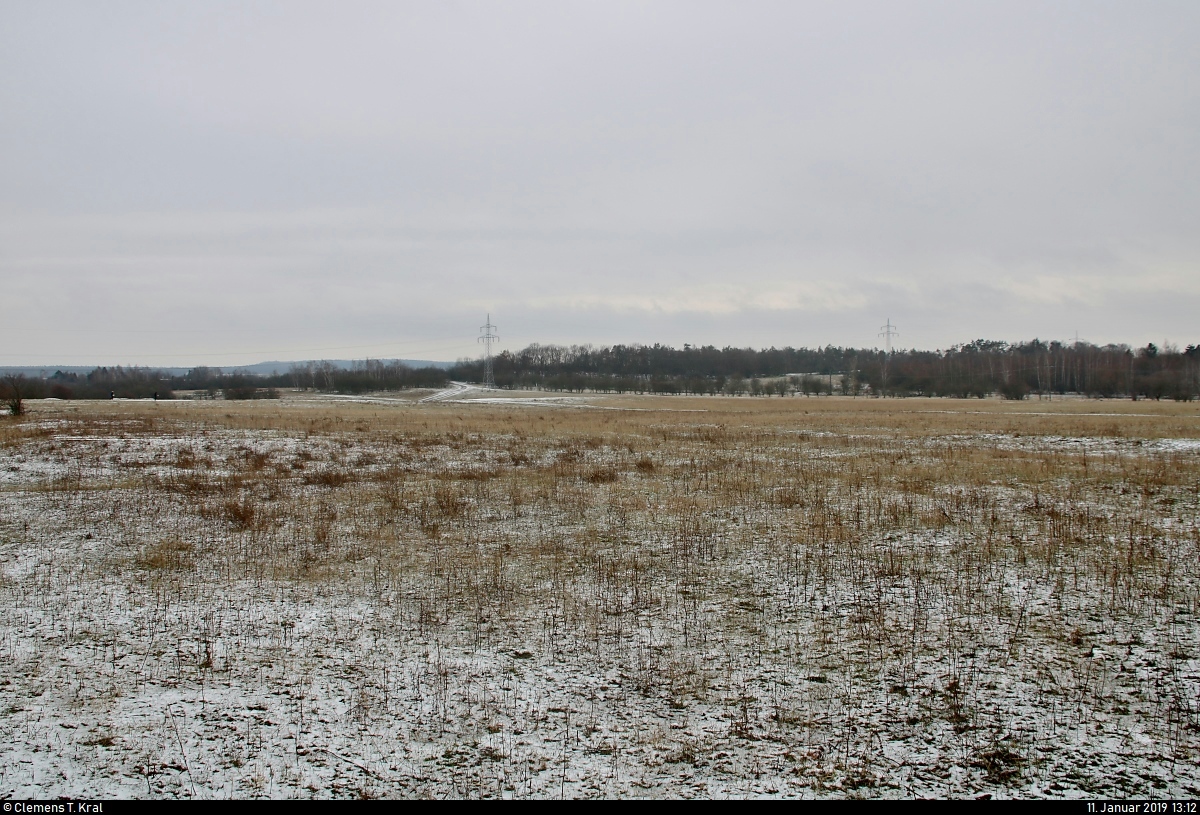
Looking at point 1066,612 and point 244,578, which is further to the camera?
point 244,578

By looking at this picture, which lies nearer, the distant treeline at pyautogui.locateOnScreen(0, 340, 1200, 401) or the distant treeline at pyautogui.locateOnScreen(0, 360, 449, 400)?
the distant treeline at pyautogui.locateOnScreen(0, 360, 449, 400)

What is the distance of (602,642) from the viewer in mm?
7176

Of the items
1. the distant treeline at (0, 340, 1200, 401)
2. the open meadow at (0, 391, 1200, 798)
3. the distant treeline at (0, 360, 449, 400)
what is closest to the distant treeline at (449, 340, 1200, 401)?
the distant treeline at (0, 340, 1200, 401)

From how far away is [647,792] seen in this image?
14.8ft

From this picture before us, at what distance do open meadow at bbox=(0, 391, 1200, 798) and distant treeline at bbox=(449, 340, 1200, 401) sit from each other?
107m

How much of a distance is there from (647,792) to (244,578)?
728cm

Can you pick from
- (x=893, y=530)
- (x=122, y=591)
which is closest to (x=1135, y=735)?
(x=893, y=530)

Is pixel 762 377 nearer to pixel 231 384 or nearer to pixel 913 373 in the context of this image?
pixel 913 373

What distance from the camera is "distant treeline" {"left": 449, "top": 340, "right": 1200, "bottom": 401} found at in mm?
110875

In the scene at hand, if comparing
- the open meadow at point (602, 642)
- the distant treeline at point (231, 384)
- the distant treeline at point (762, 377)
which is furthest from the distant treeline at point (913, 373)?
the open meadow at point (602, 642)

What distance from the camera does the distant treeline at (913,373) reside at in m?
111

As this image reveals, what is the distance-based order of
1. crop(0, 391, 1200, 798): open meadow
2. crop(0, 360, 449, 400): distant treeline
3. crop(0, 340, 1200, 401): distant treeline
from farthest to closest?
crop(0, 340, 1200, 401): distant treeline → crop(0, 360, 449, 400): distant treeline → crop(0, 391, 1200, 798): open meadow

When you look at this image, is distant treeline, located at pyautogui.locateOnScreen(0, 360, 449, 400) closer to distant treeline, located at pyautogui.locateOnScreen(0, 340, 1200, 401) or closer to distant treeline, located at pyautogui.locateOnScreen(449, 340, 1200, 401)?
distant treeline, located at pyautogui.locateOnScreen(0, 340, 1200, 401)

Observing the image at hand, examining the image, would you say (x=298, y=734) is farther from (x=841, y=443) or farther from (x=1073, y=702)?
(x=841, y=443)
